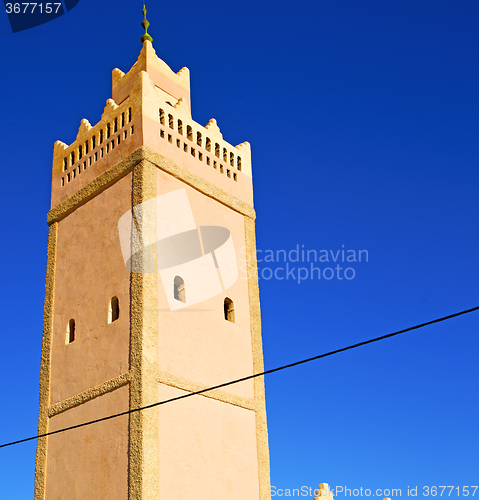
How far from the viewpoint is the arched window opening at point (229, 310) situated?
47.7ft

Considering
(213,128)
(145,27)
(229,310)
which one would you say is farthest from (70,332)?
(145,27)

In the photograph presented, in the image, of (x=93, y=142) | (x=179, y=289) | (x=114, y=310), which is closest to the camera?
(x=114, y=310)

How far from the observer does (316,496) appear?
57.2ft

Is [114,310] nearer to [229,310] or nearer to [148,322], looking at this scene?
[148,322]

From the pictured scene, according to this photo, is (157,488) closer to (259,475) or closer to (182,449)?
(182,449)

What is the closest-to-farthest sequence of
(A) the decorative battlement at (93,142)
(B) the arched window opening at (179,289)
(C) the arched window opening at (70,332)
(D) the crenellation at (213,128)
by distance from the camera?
1. (B) the arched window opening at (179,289)
2. (C) the arched window opening at (70,332)
3. (A) the decorative battlement at (93,142)
4. (D) the crenellation at (213,128)

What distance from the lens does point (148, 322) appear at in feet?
41.0

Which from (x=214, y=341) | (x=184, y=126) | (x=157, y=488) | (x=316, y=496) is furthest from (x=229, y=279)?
(x=316, y=496)

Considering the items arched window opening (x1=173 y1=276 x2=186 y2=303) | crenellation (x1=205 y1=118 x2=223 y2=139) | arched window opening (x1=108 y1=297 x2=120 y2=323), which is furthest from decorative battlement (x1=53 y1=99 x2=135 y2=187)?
arched window opening (x1=108 y1=297 x2=120 y2=323)

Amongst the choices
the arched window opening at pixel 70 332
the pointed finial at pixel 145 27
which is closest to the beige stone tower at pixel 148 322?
the arched window opening at pixel 70 332

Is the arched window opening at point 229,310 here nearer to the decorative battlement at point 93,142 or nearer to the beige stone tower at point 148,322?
the beige stone tower at point 148,322

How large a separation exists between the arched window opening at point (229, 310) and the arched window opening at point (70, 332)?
3285mm

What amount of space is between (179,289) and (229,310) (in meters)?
1.45

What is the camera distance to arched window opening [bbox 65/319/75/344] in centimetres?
1405
